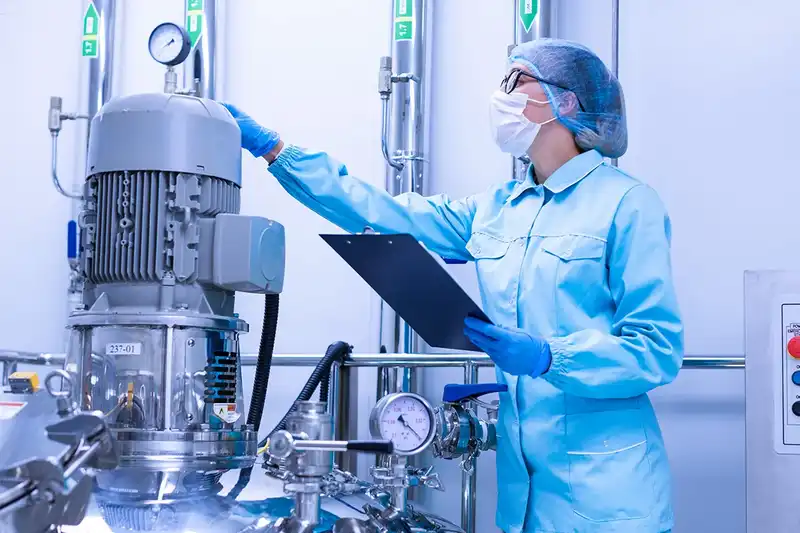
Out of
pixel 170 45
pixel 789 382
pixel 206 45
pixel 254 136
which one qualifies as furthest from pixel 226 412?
pixel 206 45

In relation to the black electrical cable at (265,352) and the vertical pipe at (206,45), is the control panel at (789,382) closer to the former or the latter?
the black electrical cable at (265,352)

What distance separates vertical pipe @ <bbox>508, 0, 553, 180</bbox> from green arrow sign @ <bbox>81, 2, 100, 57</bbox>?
1417 millimetres

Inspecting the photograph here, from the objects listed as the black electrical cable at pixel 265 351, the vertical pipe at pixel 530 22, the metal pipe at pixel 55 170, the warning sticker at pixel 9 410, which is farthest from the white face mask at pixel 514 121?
the metal pipe at pixel 55 170

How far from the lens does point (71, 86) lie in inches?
131

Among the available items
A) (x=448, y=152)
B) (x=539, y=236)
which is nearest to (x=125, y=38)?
(x=448, y=152)

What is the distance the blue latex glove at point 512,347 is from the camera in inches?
61.8

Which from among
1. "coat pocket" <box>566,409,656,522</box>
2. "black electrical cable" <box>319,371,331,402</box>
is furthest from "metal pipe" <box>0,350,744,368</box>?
"coat pocket" <box>566,409,656,522</box>

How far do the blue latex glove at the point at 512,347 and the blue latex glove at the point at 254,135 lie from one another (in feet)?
2.01

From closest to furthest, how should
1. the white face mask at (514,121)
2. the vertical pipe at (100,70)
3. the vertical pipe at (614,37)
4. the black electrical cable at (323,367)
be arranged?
the white face mask at (514,121) → the black electrical cable at (323,367) → the vertical pipe at (614,37) → the vertical pipe at (100,70)

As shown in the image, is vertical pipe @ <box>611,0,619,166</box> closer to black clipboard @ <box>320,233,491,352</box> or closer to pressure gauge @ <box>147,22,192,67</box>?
black clipboard @ <box>320,233,491,352</box>

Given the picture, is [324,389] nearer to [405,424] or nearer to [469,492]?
[469,492]

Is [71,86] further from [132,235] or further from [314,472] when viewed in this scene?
[314,472]

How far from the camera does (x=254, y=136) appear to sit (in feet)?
6.36

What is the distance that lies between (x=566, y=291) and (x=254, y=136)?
2.29 feet
